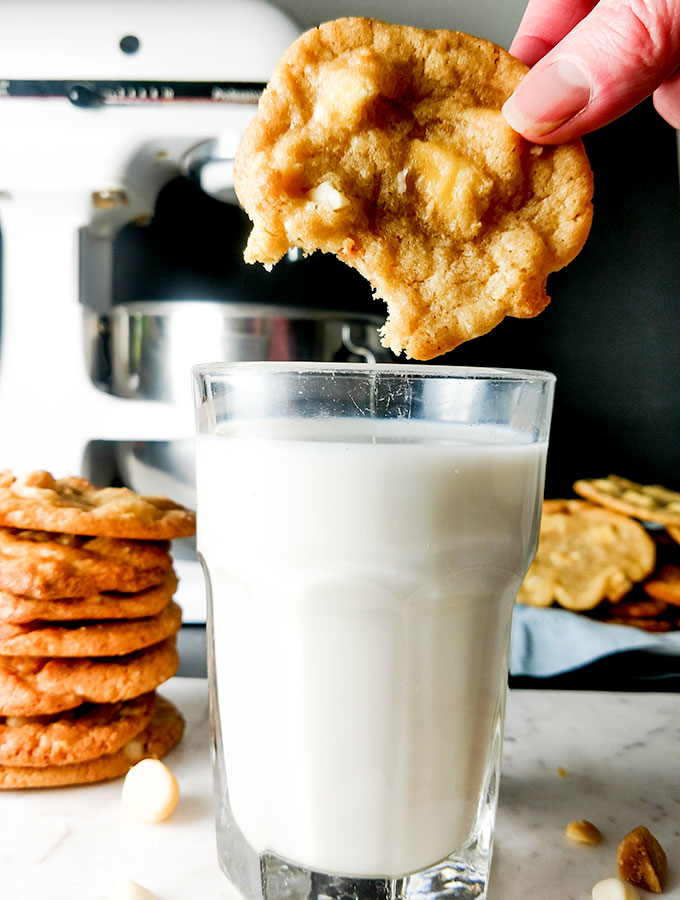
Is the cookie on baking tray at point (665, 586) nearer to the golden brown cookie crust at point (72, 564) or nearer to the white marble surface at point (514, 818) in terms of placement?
the white marble surface at point (514, 818)

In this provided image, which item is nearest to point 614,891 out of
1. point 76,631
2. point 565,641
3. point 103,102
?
point 76,631

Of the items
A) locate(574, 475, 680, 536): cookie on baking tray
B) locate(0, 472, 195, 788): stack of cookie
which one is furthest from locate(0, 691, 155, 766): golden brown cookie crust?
locate(574, 475, 680, 536): cookie on baking tray

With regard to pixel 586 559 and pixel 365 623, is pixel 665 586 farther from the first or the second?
Result: pixel 365 623

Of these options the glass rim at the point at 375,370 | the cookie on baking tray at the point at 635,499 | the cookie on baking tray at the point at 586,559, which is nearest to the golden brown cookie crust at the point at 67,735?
the glass rim at the point at 375,370

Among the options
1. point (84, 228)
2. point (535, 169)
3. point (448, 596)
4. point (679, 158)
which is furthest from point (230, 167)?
point (679, 158)

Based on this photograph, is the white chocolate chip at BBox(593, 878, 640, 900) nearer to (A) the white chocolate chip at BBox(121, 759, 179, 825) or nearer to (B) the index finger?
(A) the white chocolate chip at BBox(121, 759, 179, 825)
